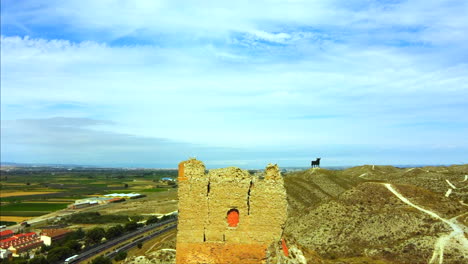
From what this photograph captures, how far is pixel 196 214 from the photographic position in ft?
50.8

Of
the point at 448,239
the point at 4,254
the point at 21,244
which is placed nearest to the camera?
the point at 448,239

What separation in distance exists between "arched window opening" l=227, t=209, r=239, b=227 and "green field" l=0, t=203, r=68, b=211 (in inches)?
5376

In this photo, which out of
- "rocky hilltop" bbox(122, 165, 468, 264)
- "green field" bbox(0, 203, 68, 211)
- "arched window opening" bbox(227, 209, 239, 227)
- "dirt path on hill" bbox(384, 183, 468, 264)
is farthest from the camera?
"green field" bbox(0, 203, 68, 211)

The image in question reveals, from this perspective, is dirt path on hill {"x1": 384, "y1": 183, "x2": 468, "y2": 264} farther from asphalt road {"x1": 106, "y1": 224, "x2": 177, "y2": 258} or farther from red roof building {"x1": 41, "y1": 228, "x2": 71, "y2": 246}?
red roof building {"x1": 41, "y1": 228, "x2": 71, "y2": 246}

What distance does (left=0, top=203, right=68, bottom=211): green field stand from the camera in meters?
129

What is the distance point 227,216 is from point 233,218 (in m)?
0.30

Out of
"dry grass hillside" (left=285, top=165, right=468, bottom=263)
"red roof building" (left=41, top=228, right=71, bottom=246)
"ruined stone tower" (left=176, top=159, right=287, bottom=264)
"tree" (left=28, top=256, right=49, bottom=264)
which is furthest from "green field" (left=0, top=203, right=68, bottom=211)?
"ruined stone tower" (left=176, top=159, right=287, bottom=264)

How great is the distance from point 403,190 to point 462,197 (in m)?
9.58

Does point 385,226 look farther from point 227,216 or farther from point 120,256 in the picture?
point 120,256

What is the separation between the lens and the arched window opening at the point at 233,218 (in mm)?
15492

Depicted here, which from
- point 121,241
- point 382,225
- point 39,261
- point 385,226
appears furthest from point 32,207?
point 385,226

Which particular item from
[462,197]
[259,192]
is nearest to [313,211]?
[462,197]

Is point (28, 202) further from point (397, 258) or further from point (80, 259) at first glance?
point (397, 258)

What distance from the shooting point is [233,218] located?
15.6m
